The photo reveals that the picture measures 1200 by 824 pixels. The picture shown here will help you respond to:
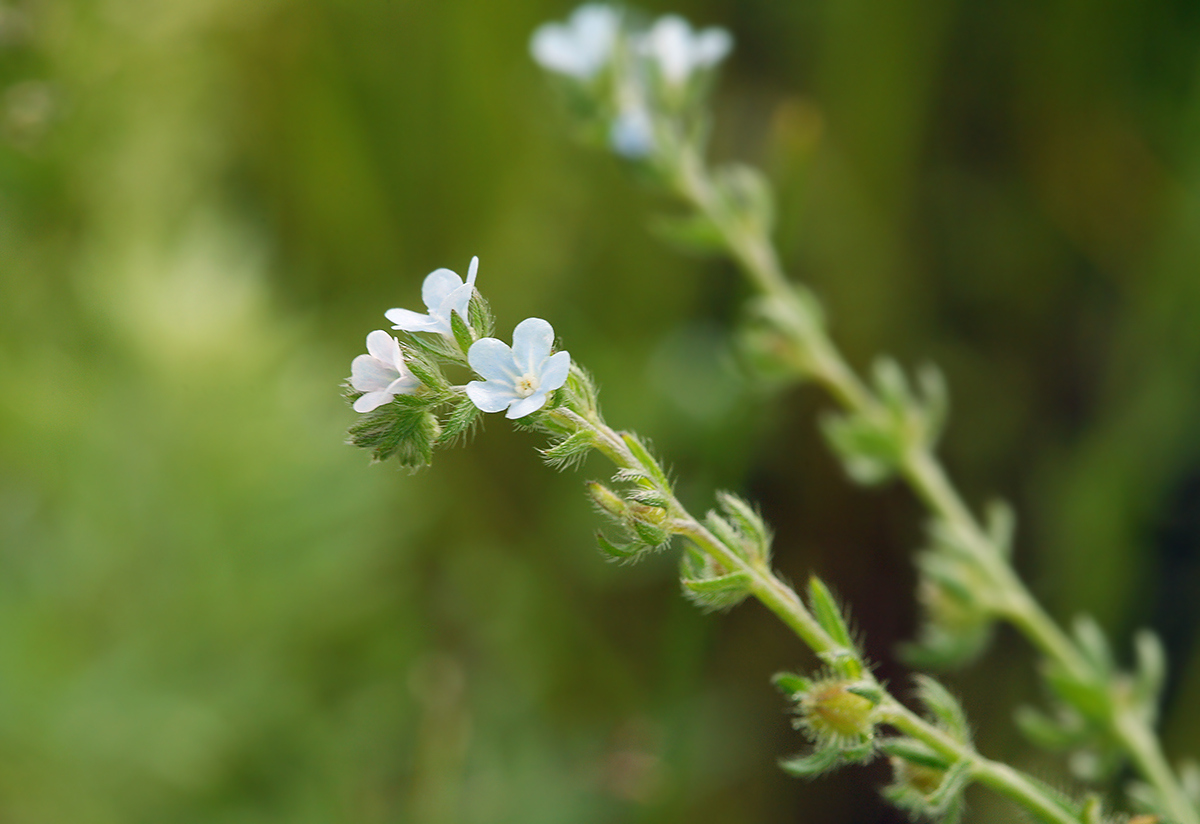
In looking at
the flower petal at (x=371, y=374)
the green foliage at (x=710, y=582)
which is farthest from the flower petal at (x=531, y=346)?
the green foliage at (x=710, y=582)

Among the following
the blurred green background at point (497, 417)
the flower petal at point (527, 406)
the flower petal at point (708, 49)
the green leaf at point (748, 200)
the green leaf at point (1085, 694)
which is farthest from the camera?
the blurred green background at point (497, 417)

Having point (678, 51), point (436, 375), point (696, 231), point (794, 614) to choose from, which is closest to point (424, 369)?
point (436, 375)

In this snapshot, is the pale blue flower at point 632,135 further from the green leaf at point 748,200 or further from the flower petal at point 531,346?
the flower petal at point 531,346

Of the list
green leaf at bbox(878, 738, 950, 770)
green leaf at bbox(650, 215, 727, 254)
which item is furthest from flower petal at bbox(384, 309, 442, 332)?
green leaf at bbox(650, 215, 727, 254)

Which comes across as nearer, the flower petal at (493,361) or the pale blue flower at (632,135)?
the flower petal at (493,361)

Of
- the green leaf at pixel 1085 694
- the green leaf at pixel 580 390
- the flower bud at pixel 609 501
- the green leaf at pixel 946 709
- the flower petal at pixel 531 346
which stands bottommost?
the green leaf at pixel 1085 694

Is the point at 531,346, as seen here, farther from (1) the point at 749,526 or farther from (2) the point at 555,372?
(1) the point at 749,526

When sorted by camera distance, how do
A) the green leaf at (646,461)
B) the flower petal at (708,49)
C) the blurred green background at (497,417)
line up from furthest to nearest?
the blurred green background at (497,417), the flower petal at (708,49), the green leaf at (646,461)

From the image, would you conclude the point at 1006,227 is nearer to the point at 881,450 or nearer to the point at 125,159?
the point at 881,450
